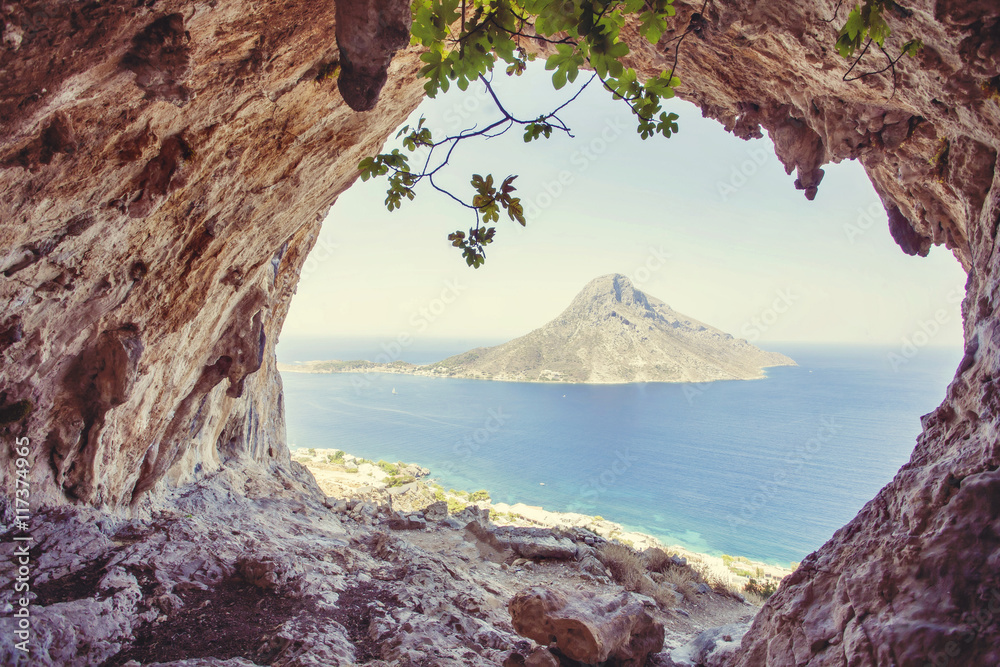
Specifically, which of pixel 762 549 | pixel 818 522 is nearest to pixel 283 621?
pixel 762 549

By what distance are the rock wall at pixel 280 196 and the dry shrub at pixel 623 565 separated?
661cm

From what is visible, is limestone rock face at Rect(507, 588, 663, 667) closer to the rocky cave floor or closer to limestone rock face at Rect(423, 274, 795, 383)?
the rocky cave floor

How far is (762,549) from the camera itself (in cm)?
3741

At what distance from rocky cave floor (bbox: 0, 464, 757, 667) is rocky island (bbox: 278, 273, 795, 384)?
92.5 metres

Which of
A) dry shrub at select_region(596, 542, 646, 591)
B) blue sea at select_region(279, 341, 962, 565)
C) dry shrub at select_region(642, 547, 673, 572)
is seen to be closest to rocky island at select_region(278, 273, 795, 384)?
blue sea at select_region(279, 341, 962, 565)

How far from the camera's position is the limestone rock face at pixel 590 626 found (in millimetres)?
4094

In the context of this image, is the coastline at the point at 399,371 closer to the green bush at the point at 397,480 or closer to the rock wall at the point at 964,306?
the green bush at the point at 397,480

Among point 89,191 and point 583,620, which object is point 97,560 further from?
point 583,620

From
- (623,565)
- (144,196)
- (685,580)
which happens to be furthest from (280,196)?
(685,580)

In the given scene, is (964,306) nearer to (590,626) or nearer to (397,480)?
(590,626)

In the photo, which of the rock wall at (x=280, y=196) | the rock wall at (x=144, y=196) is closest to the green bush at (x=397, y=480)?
the rock wall at (x=144, y=196)

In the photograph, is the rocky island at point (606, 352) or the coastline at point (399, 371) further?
the coastline at point (399, 371)

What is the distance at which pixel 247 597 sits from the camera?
4.81 meters

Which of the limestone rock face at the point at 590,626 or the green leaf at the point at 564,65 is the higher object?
the green leaf at the point at 564,65
